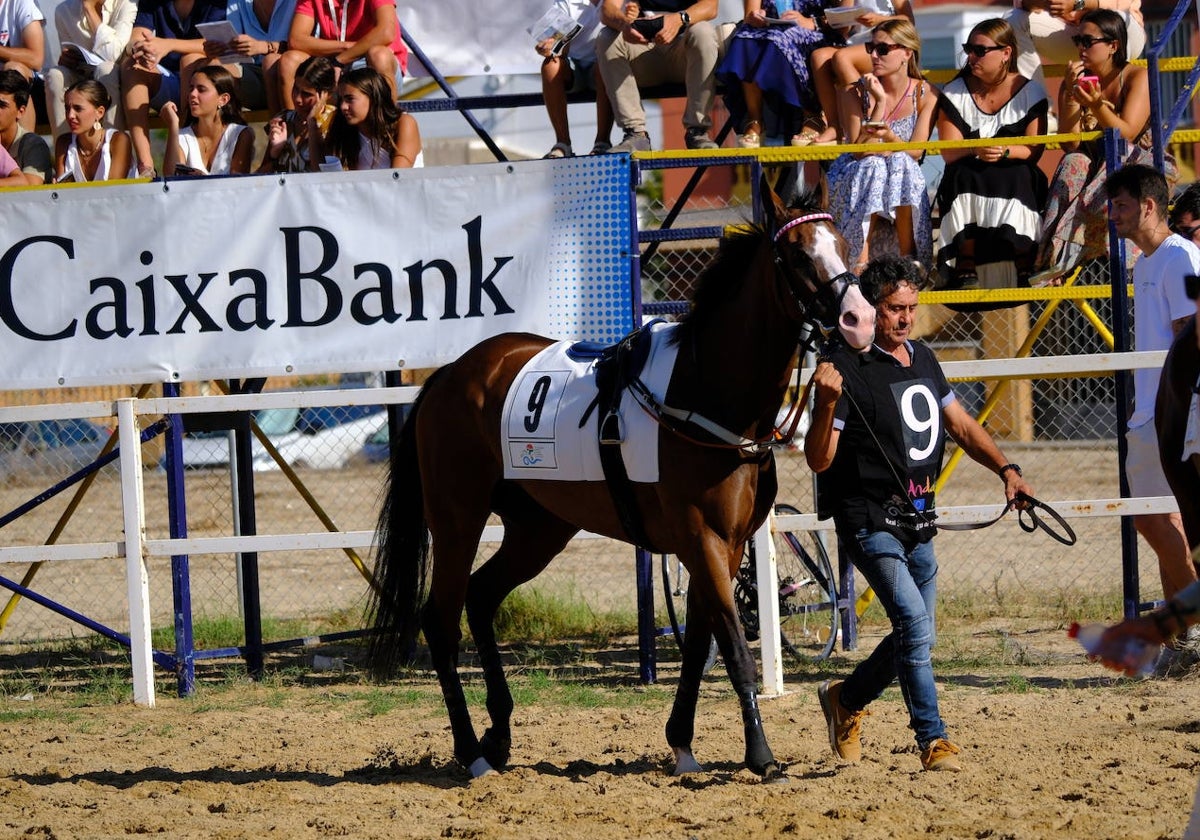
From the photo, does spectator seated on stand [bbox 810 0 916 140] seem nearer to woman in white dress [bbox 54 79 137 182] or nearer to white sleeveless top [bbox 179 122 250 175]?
white sleeveless top [bbox 179 122 250 175]

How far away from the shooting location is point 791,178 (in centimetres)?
873

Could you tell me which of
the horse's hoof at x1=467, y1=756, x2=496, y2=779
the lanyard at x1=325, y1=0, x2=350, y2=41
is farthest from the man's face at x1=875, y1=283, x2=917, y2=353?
the lanyard at x1=325, y1=0, x2=350, y2=41

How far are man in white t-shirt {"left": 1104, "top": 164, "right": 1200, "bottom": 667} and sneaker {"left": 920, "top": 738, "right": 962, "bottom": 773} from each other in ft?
5.50

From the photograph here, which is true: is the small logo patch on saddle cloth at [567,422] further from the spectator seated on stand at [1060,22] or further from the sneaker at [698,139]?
the spectator seated on stand at [1060,22]

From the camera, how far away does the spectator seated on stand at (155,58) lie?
30.0 feet

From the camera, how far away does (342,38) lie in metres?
9.15

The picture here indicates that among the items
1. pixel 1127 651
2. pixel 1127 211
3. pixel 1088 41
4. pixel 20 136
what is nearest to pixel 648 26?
pixel 1088 41

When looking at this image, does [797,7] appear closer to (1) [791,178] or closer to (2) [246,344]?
(1) [791,178]

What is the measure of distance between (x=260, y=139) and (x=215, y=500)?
7613 millimetres

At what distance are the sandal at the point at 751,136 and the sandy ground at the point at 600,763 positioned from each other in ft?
9.57

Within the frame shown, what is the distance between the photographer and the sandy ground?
16.3 feet

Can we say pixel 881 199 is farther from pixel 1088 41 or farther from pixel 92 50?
pixel 92 50

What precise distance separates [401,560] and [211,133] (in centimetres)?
355

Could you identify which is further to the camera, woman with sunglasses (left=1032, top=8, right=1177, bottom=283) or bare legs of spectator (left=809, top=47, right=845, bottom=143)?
bare legs of spectator (left=809, top=47, right=845, bottom=143)
